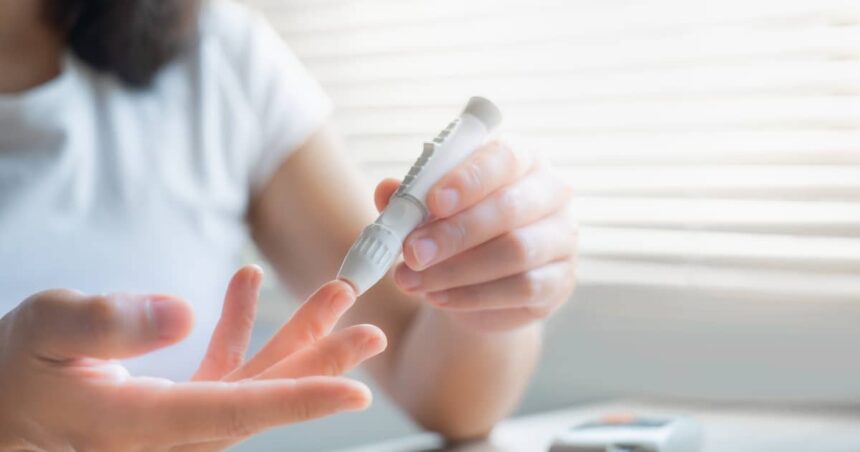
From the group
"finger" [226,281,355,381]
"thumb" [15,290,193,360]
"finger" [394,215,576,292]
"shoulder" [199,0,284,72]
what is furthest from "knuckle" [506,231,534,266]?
"shoulder" [199,0,284,72]

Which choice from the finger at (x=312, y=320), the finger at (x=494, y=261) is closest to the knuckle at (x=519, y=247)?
the finger at (x=494, y=261)

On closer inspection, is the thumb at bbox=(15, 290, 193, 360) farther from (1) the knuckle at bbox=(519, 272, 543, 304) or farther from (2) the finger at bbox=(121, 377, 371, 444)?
(1) the knuckle at bbox=(519, 272, 543, 304)

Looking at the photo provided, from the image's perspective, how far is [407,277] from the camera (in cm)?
54

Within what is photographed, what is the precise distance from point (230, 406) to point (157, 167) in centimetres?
49

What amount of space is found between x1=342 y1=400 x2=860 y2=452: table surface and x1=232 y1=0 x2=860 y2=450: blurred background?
2cm

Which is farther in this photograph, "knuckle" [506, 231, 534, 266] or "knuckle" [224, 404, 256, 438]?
"knuckle" [506, 231, 534, 266]

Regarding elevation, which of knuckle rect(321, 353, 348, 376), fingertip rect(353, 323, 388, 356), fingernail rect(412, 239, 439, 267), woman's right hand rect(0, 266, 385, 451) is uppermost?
fingernail rect(412, 239, 439, 267)

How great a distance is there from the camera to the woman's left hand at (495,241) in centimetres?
53

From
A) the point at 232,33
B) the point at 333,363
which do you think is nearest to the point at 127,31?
the point at 232,33

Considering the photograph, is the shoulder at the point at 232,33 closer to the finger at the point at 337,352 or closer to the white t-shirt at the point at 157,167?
the white t-shirt at the point at 157,167

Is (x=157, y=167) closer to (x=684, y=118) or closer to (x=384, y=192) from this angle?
(x=384, y=192)

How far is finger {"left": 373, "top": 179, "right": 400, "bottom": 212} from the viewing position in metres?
0.54

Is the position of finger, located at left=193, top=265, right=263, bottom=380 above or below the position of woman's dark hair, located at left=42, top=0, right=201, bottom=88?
below

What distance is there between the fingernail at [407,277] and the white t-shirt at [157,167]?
0.32 metres
